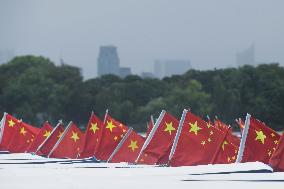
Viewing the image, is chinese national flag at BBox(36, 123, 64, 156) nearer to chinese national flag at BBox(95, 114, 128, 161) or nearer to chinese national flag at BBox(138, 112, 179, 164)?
chinese national flag at BBox(95, 114, 128, 161)

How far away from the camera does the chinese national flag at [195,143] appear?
29375 mm

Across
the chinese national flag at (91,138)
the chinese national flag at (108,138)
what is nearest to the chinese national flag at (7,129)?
the chinese national flag at (91,138)

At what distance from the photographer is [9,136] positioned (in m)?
51.4

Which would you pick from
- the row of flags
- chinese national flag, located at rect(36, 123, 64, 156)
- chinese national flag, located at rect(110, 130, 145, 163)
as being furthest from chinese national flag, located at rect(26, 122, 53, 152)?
chinese national flag, located at rect(110, 130, 145, 163)

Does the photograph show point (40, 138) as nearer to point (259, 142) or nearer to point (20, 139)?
point (20, 139)

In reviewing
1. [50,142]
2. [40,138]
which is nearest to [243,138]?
[50,142]

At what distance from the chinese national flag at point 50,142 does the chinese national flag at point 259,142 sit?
798 inches

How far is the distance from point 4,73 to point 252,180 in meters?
140

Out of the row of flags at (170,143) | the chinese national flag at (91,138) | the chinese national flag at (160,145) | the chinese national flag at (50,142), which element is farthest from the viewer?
the chinese national flag at (50,142)

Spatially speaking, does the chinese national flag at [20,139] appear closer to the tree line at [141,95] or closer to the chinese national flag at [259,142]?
the chinese national flag at [259,142]

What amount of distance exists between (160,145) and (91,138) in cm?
887

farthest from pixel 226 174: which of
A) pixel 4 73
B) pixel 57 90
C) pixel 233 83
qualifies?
pixel 4 73

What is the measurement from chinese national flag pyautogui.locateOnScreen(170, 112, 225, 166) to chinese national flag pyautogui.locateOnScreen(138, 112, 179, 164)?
1.68 meters

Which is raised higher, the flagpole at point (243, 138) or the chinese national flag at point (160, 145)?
the flagpole at point (243, 138)
